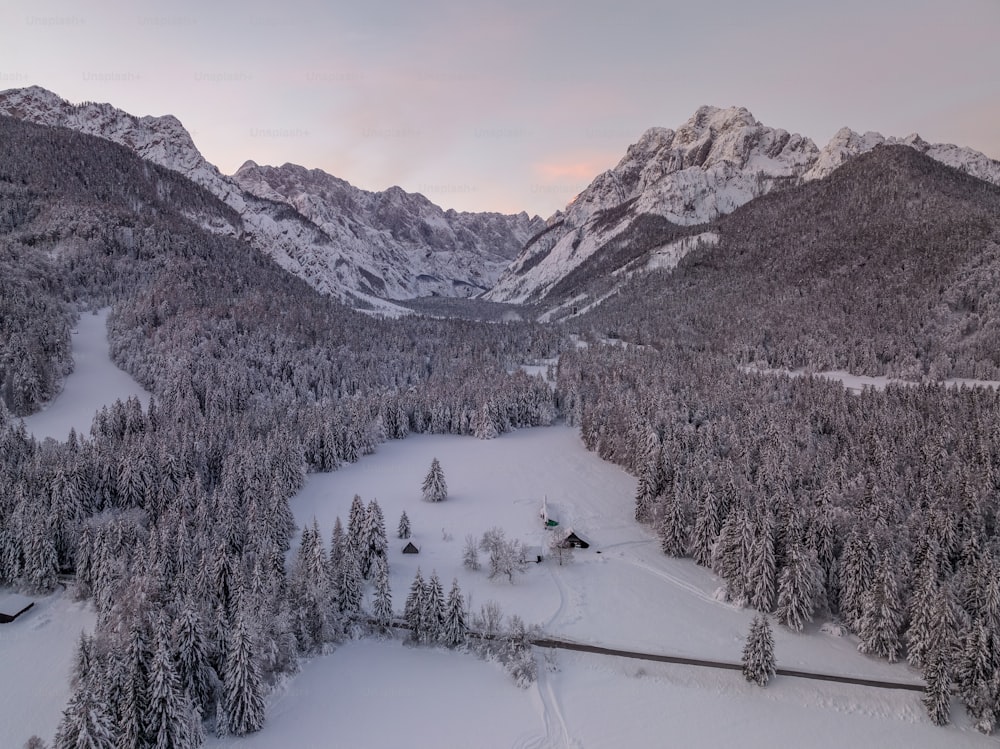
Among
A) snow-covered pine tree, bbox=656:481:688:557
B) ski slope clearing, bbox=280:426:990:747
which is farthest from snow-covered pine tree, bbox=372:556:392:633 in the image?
snow-covered pine tree, bbox=656:481:688:557

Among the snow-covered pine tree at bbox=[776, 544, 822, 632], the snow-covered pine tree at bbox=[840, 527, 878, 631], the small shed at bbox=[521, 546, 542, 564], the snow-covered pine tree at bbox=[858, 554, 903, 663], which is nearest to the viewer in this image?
the snow-covered pine tree at bbox=[858, 554, 903, 663]

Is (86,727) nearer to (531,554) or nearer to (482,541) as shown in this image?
(482,541)

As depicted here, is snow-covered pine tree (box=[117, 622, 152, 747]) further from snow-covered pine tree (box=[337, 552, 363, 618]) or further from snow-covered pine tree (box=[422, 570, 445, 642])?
snow-covered pine tree (box=[422, 570, 445, 642])

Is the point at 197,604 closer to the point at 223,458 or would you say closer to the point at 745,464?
the point at 223,458

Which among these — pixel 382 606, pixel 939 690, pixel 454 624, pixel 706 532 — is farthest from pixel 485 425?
pixel 939 690

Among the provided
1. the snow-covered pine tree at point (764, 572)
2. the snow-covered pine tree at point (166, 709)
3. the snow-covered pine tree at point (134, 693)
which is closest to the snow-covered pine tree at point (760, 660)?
the snow-covered pine tree at point (764, 572)

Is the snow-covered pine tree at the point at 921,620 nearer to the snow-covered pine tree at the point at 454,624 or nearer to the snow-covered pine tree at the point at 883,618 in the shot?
the snow-covered pine tree at the point at 883,618

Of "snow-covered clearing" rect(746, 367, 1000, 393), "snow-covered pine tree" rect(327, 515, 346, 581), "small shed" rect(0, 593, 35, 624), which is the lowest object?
"small shed" rect(0, 593, 35, 624)
